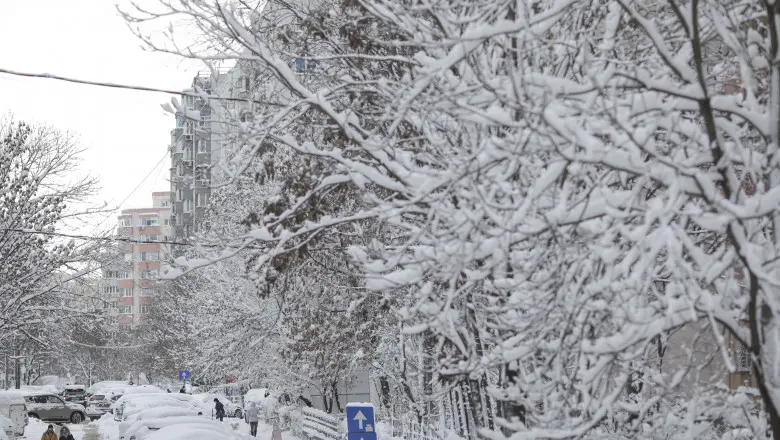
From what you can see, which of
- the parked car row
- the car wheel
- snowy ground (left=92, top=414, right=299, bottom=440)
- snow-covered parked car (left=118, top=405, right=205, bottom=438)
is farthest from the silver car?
snow-covered parked car (left=118, top=405, right=205, bottom=438)

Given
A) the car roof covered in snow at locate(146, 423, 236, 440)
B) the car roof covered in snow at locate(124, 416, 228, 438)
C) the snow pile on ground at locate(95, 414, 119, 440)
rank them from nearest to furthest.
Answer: the car roof covered in snow at locate(146, 423, 236, 440), the car roof covered in snow at locate(124, 416, 228, 438), the snow pile on ground at locate(95, 414, 119, 440)

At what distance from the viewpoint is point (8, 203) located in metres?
35.0

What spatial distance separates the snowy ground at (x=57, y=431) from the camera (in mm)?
39766

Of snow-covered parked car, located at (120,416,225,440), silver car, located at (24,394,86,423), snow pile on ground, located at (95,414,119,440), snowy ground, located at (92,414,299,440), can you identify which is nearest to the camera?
snow-covered parked car, located at (120,416,225,440)

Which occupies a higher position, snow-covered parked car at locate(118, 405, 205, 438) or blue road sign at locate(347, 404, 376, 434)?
snow-covered parked car at locate(118, 405, 205, 438)

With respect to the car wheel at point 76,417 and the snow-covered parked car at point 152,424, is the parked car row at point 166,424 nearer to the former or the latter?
the snow-covered parked car at point 152,424

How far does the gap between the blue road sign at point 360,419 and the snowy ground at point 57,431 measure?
2352cm

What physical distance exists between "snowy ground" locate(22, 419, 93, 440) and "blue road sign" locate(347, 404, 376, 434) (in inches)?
926

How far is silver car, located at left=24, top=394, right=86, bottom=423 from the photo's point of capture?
55.1 meters

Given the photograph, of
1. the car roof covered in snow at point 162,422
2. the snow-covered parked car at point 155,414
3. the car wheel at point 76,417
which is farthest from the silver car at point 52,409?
the car roof covered in snow at point 162,422

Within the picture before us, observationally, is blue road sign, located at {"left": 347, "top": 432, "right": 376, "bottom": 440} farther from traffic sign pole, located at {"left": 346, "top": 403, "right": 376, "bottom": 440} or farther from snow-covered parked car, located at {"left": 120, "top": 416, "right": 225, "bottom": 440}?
snow-covered parked car, located at {"left": 120, "top": 416, "right": 225, "bottom": 440}

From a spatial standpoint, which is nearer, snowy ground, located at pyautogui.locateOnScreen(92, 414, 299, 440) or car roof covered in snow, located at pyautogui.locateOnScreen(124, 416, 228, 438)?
car roof covered in snow, located at pyautogui.locateOnScreen(124, 416, 228, 438)

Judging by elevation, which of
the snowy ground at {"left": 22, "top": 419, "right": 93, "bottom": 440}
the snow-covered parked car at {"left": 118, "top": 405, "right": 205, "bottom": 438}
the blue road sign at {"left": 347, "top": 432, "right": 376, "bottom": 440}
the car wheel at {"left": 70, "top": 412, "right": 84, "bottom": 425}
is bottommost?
the blue road sign at {"left": 347, "top": 432, "right": 376, "bottom": 440}

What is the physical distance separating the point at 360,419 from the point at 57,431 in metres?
35.4
